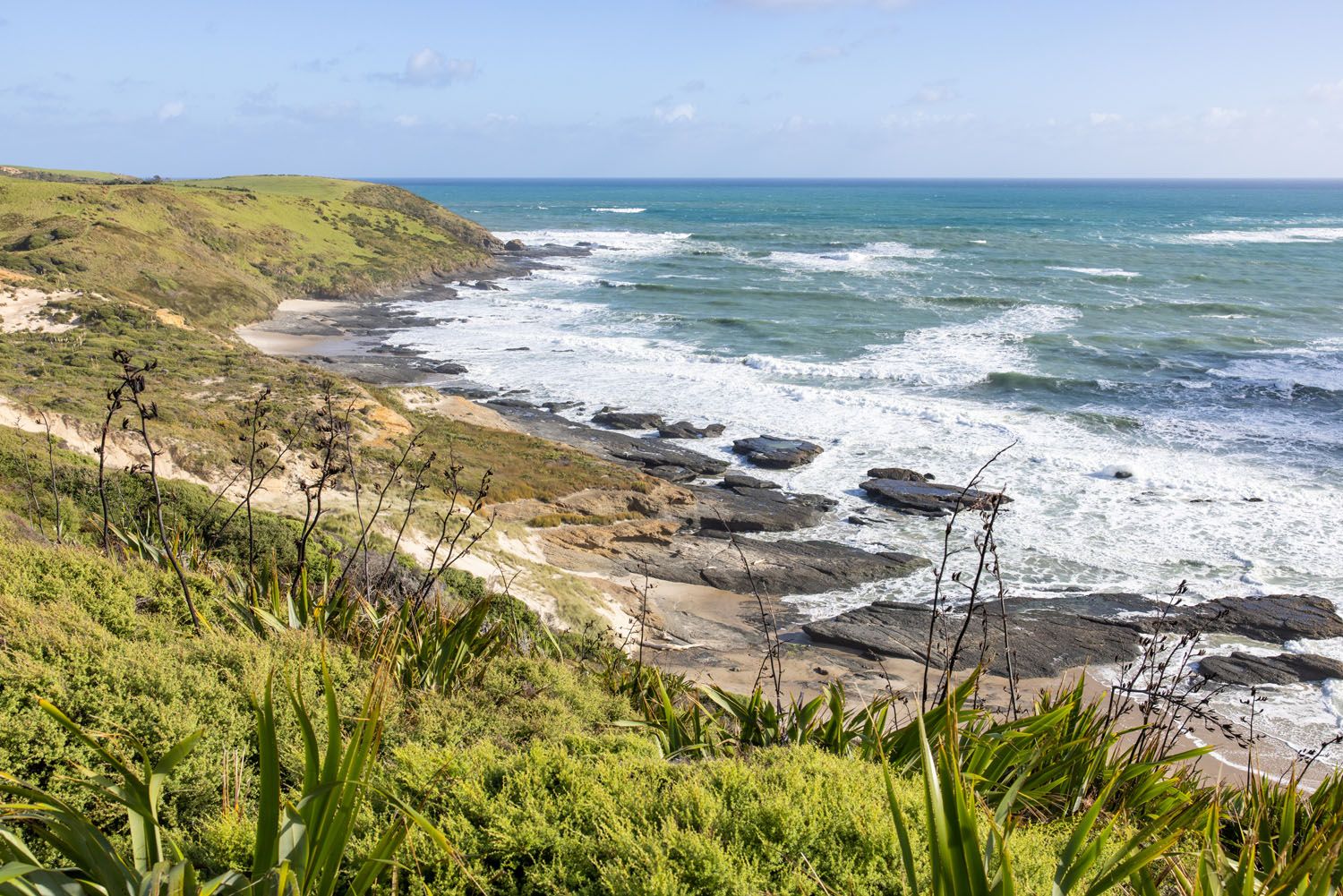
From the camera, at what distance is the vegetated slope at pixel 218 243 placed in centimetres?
3194

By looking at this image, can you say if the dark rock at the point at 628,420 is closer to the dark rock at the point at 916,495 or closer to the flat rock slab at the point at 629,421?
the flat rock slab at the point at 629,421

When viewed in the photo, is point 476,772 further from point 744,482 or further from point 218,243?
point 218,243

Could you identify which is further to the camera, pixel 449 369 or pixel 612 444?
pixel 449 369

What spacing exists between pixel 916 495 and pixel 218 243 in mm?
38001

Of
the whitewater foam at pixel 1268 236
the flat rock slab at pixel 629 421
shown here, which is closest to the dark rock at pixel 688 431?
the flat rock slab at pixel 629 421

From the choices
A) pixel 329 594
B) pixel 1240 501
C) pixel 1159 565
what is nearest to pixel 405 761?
pixel 329 594

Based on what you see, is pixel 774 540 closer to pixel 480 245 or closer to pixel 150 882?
pixel 150 882

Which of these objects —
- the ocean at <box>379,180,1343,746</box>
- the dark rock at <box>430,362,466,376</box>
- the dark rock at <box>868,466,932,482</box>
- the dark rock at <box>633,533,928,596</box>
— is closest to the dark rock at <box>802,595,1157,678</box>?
the ocean at <box>379,180,1343,746</box>

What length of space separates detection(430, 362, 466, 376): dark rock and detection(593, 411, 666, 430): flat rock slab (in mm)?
7158

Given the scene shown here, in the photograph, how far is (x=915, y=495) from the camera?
17859mm

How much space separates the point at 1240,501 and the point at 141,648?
1915 centimetres

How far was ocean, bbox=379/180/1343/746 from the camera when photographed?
15.8m

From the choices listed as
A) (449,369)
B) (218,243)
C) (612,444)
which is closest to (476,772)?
(612,444)

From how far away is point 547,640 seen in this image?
24.9 feet
